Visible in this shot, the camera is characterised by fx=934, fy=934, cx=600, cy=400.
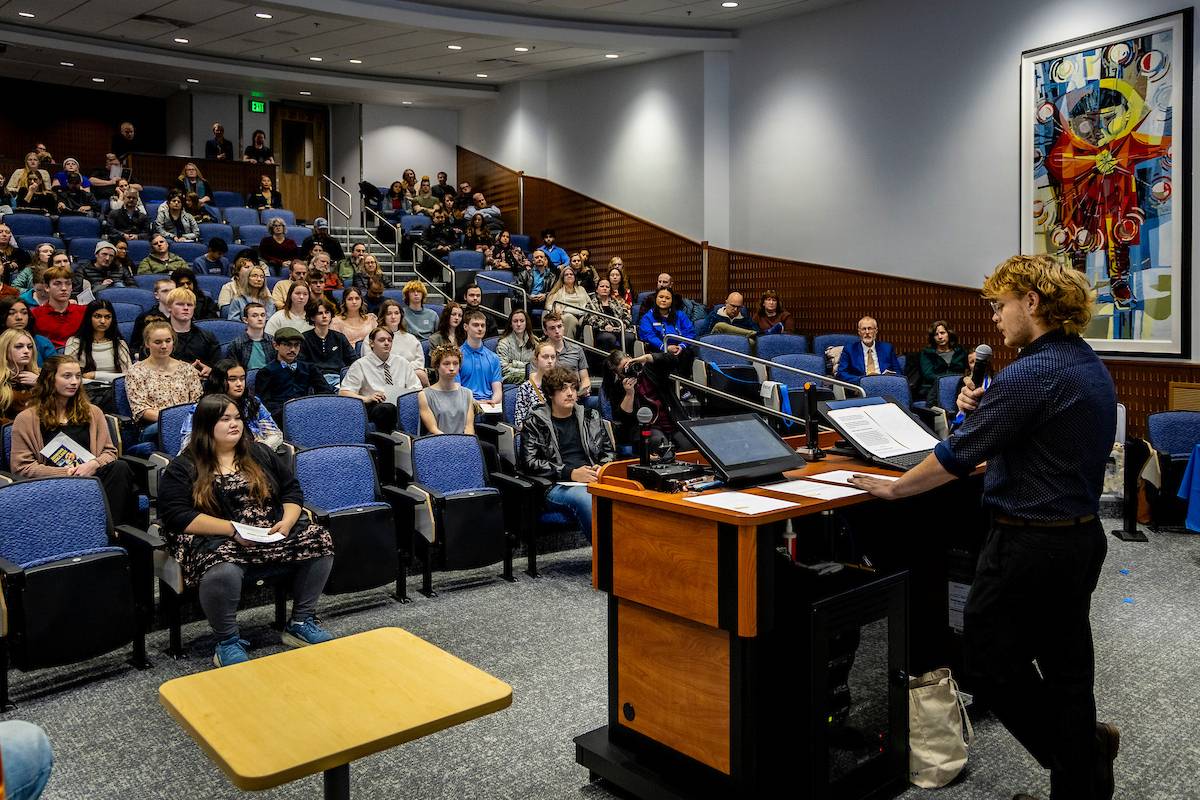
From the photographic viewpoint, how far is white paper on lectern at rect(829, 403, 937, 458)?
9.04 ft

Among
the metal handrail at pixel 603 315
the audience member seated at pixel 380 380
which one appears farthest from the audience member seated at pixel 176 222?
the audience member seated at pixel 380 380

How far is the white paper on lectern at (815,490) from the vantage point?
2.30 metres

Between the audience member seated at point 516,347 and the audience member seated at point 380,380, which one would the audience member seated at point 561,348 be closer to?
the audience member seated at point 516,347

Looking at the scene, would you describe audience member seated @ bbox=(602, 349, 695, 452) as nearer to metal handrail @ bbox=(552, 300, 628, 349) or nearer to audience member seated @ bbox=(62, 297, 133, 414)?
metal handrail @ bbox=(552, 300, 628, 349)

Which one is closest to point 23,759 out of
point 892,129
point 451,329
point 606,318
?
point 451,329

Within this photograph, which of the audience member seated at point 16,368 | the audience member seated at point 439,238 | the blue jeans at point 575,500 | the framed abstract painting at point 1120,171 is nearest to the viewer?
the audience member seated at point 16,368

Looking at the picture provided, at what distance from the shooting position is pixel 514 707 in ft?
10.0

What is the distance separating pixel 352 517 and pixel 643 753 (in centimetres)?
191

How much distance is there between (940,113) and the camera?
8047 millimetres

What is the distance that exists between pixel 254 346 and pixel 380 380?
77 centimetres

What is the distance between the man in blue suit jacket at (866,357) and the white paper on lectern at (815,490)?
16.8ft

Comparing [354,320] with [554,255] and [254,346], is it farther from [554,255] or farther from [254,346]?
[554,255]

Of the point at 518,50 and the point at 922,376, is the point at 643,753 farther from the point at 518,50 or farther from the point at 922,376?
the point at 518,50

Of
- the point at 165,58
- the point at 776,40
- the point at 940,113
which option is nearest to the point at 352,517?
the point at 940,113
